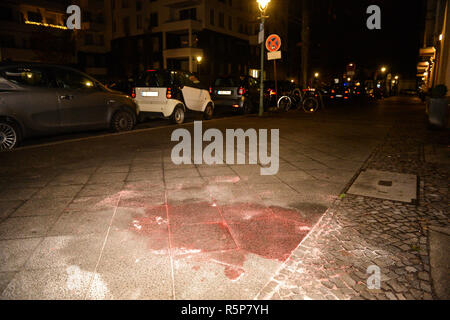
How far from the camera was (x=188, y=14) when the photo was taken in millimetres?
36750

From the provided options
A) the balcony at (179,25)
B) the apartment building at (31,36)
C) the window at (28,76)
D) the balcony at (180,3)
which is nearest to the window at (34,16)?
the apartment building at (31,36)

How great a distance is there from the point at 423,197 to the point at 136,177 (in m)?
4.03

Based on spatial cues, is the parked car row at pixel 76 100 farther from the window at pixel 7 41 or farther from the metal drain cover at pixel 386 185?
the window at pixel 7 41

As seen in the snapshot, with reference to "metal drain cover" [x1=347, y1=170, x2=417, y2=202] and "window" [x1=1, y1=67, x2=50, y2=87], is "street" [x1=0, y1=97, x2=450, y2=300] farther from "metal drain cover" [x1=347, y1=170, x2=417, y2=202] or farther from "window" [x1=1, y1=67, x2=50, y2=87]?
"window" [x1=1, y1=67, x2=50, y2=87]

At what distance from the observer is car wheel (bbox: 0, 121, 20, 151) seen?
6.51 m

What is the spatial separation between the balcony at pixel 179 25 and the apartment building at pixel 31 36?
1156cm

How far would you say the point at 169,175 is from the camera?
5.02m

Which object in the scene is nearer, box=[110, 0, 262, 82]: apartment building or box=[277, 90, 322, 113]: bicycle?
box=[277, 90, 322, 113]: bicycle

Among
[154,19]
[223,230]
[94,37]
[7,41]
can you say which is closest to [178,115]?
[223,230]

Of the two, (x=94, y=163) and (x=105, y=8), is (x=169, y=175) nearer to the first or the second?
(x=94, y=163)

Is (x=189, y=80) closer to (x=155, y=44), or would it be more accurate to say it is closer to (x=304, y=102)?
(x=304, y=102)

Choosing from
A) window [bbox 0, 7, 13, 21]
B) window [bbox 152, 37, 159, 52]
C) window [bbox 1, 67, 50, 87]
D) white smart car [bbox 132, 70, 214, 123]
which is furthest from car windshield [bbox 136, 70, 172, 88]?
window [bbox 0, 7, 13, 21]

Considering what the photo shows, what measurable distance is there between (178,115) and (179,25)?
28123mm
